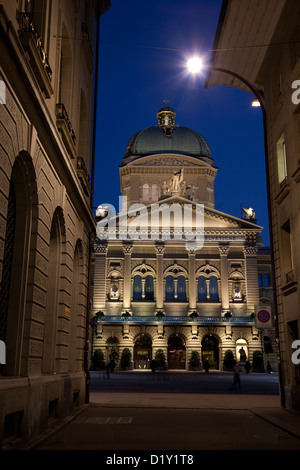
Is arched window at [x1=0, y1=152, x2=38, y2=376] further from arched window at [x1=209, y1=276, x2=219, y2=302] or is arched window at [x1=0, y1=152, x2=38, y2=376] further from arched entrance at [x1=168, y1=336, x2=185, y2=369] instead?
arched window at [x1=209, y1=276, x2=219, y2=302]

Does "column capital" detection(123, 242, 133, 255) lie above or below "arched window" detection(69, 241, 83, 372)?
above

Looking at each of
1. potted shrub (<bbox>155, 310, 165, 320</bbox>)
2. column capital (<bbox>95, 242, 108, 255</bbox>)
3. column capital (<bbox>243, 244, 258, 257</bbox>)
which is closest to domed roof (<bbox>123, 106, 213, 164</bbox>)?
column capital (<bbox>95, 242, 108, 255</bbox>)

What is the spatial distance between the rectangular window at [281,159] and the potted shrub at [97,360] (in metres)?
44.4

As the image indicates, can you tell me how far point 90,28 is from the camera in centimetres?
1962

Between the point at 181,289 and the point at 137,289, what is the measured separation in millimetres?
5505

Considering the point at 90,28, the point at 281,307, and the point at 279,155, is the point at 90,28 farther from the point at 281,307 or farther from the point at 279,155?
the point at 281,307

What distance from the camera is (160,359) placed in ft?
193

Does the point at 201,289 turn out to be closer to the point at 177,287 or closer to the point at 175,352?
the point at 177,287

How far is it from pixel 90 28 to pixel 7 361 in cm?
1417

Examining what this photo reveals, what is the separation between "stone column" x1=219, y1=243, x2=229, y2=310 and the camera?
2473 inches

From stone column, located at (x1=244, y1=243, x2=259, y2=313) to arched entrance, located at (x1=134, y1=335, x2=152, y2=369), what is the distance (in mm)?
13077

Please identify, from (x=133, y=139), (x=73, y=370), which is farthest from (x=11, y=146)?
(x=133, y=139)

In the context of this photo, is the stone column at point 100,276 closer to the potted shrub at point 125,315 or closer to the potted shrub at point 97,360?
the potted shrub at point 125,315

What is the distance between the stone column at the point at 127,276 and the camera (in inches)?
2454
